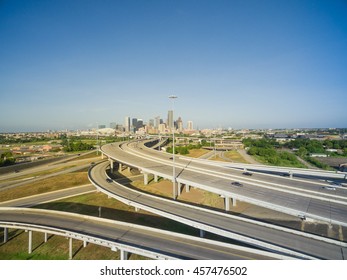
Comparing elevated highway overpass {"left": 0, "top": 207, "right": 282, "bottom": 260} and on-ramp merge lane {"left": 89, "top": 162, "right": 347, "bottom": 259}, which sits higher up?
on-ramp merge lane {"left": 89, "top": 162, "right": 347, "bottom": 259}

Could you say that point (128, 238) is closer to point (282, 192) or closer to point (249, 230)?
point (249, 230)

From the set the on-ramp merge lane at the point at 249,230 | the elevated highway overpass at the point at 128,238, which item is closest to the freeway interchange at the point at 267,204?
the on-ramp merge lane at the point at 249,230

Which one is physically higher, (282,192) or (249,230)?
(282,192)

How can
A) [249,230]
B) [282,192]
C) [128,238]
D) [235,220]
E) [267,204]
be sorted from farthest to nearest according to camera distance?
[282,192]
[267,204]
[235,220]
[128,238]
[249,230]

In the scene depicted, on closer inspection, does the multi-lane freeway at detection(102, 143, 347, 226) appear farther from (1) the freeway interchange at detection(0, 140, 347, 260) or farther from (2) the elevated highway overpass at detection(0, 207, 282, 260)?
(2) the elevated highway overpass at detection(0, 207, 282, 260)

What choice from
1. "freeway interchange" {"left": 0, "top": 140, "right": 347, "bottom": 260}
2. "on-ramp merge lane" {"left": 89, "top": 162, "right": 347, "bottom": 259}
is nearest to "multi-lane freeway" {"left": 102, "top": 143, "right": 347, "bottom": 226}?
"freeway interchange" {"left": 0, "top": 140, "right": 347, "bottom": 260}

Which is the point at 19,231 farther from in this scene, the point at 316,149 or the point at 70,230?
the point at 316,149

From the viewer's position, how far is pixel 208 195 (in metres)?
33.4

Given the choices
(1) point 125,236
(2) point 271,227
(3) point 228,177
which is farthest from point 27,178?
(2) point 271,227

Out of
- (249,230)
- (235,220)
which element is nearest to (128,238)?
(235,220)

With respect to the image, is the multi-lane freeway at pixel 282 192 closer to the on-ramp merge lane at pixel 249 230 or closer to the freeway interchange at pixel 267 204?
the freeway interchange at pixel 267 204

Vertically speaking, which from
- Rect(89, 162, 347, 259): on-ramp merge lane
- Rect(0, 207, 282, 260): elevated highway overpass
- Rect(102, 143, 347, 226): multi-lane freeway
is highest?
Rect(102, 143, 347, 226): multi-lane freeway

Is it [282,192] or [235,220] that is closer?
[235,220]

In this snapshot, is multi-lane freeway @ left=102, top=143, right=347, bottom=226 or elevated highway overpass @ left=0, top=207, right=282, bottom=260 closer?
elevated highway overpass @ left=0, top=207, right=282, bottom=260
